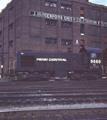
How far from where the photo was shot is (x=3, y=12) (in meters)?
30.4

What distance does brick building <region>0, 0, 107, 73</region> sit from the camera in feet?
73.1

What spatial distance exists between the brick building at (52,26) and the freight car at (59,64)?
7449mm

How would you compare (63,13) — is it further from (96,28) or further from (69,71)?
(69,71)

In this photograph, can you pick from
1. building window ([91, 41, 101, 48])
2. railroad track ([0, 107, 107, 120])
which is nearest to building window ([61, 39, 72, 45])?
building window ([91, 41, 101, 48])

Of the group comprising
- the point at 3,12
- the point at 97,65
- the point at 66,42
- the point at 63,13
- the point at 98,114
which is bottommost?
the point at 98,114

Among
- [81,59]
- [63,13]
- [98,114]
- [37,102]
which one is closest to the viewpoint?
[98,114]

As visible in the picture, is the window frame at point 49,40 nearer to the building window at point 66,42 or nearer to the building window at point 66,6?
the building window at point 66,42

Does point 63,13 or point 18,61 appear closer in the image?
point 18,61

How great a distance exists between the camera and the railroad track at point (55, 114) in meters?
4.34

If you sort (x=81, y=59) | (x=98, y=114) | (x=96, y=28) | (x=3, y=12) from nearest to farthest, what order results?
1. (x=98, y=114)
2. (x=81, y=59)
3. (x=96, y=28)
4. (x=3, y=12)

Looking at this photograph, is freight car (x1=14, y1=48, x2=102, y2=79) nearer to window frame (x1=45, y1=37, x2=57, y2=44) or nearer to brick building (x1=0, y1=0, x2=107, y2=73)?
brick building (x1=0, y1=0, x2=107, y2=73)

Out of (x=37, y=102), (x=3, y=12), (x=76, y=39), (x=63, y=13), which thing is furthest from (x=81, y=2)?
(x=37, y=102)

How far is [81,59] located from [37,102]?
10641 millimetres

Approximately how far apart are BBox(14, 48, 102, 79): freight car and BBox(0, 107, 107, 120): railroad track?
979cm
